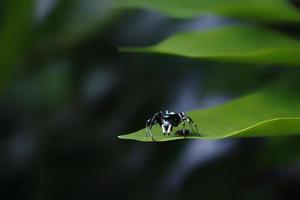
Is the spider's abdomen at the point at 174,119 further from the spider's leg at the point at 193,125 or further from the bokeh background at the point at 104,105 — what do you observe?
the bokeh background at the point at 104,105

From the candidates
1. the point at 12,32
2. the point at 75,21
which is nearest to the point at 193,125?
the point at 12,32

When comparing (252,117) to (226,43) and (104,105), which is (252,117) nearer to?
(226,43)

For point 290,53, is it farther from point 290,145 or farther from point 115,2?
point 115,2

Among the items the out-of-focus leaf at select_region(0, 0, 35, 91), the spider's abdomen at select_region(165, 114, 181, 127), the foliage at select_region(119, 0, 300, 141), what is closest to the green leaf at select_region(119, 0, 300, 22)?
the foliage at select_region(119, 0, 300, 141)

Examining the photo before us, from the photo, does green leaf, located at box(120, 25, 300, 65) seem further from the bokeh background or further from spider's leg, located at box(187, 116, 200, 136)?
the bokeh background

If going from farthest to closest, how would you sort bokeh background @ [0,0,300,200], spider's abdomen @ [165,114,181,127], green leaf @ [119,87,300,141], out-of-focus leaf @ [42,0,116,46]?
1. out-of-focus leaf @ [42,0,116,46]
2. bokeh background @ [0,0,300,200]
3. spider's abdomen @ [165,114,181,127]
4. green leaf @ [119,87,300,141]

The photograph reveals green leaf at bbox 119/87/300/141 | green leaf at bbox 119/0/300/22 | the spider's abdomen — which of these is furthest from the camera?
green leaf at bbox 119/0/300/22

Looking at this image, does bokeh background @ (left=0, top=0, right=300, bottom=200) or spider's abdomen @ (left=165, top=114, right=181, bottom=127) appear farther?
bokeh background @ (left=0, top=0, right=300, bottom=200)
